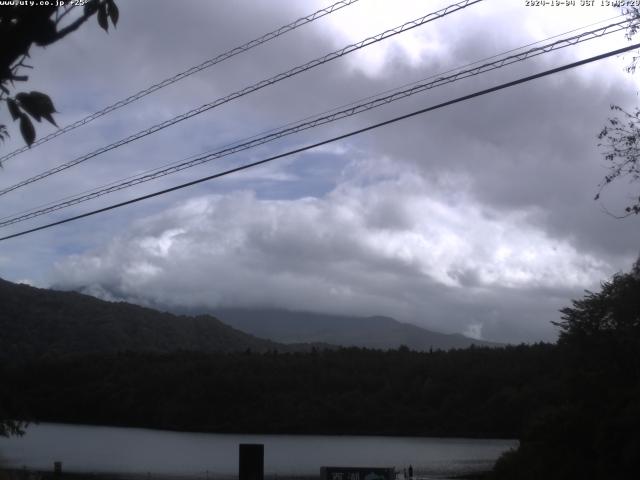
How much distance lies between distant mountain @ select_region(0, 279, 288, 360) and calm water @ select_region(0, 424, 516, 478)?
1143 centimetres

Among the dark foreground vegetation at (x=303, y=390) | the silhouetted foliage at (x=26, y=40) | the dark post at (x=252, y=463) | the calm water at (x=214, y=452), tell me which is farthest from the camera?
the dark foreground vegetation at (x=303, y=390)

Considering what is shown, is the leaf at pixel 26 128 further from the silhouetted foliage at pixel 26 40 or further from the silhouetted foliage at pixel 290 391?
the silhouetted foliage at pixel 290 391

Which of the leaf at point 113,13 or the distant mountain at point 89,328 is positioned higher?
the distant mountain at point 89,328

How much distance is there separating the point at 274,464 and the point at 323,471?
50.3 meters

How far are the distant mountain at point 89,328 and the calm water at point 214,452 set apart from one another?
11.4m

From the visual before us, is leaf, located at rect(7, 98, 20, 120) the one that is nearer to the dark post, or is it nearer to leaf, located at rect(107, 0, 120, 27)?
leaf, located at rect(107, 0, 120, 27)

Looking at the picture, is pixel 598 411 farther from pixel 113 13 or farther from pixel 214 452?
pixel 214 452

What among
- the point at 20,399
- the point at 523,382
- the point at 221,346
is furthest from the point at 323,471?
the point at 221,346

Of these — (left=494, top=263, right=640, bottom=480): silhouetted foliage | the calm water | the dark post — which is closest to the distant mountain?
the calm water

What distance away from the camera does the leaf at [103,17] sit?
14.6 feet

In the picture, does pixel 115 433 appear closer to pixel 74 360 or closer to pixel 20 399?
pixel 74 360

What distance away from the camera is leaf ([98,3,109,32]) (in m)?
4.46

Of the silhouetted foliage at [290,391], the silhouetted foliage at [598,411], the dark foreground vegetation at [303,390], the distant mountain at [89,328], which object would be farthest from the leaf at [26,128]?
the silhouetted foliage at [290,391]

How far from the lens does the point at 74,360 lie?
112312mm
